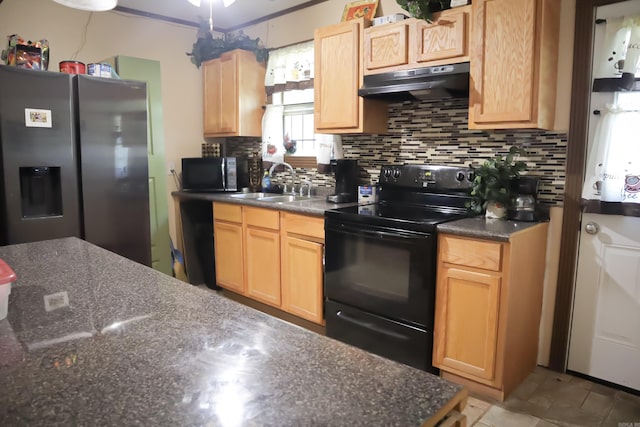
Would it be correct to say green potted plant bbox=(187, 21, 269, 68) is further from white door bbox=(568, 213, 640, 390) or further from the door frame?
white door bbox=(568, 213, 640, 390)

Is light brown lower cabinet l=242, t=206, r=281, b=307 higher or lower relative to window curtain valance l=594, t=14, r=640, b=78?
lower

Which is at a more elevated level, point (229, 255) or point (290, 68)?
point (290, 68)

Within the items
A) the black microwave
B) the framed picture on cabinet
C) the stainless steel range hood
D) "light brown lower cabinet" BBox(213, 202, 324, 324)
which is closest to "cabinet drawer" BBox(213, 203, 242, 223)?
"light brown lower cabinet" BBox(213, 202, 324, 324)

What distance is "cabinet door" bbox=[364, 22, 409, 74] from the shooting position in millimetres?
2609

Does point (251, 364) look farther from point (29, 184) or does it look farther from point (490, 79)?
point (29, 184)

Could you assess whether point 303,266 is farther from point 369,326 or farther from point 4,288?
point 4,288

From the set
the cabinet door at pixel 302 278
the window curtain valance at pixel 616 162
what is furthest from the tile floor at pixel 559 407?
the cabinet door at pixel 302 278

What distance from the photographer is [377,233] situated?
2430 millimetres

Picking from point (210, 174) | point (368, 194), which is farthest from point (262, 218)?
point (210, 174)

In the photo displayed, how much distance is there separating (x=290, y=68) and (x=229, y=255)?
1.68 meters

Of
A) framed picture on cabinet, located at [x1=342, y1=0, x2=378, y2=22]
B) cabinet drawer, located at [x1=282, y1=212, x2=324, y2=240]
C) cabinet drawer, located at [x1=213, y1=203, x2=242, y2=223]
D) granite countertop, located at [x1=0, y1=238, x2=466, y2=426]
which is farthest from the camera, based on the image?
cabinet drawer, located at [x1=213, y1=203, x2=242, y2=223]

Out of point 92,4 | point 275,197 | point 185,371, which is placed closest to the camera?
point 185,371

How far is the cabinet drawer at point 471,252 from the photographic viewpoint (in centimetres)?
206

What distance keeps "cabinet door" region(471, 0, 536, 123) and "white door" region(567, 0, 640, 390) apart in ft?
1.32
